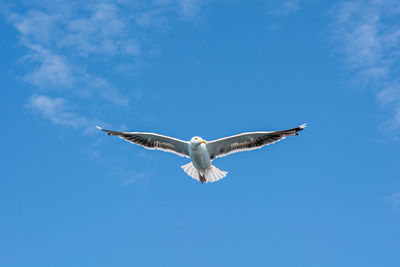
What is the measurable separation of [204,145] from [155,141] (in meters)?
2.42

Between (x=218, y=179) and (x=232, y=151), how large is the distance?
132 cm

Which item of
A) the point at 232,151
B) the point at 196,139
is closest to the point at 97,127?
the point at 196,139

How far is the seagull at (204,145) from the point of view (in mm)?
19125

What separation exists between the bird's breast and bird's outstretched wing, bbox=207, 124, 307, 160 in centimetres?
48

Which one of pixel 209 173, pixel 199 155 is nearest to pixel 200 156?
pixel 199 155

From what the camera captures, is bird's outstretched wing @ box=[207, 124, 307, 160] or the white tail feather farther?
the white tail feather

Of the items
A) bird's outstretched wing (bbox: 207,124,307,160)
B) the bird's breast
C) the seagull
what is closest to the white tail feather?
the seagull

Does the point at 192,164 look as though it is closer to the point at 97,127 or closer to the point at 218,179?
the point at 218,179

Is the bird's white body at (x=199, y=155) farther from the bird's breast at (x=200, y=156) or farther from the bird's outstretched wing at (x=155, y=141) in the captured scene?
the bird's outstretched wing at (x=155, y=141)

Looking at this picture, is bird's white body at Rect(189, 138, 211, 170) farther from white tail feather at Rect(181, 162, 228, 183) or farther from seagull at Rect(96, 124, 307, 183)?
white tail feather at Rect(181, 162, 228, 183)

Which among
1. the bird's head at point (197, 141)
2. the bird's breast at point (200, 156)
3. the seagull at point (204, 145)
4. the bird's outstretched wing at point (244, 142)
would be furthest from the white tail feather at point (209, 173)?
the bird's head at point (197, 141)

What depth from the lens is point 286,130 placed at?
18.8m

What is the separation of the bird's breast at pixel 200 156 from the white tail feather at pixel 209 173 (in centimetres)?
39

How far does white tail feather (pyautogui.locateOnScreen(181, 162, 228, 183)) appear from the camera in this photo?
19906 mm
